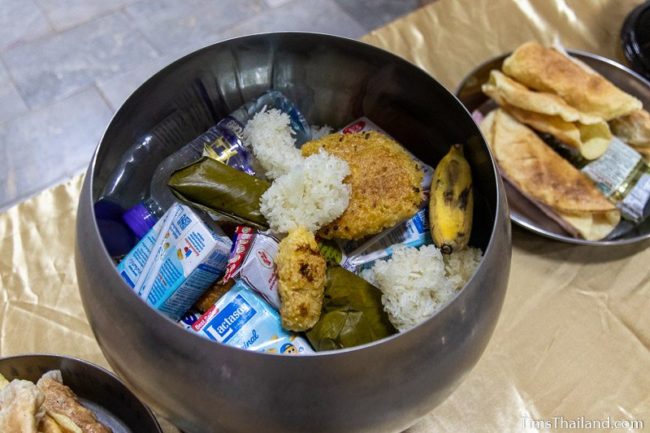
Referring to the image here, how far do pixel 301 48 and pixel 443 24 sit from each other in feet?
1.70

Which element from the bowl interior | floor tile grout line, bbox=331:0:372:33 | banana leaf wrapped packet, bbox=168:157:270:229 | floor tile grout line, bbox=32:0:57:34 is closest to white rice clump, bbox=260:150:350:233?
banana leaf wrapped packet, bbox=168:157:270:229

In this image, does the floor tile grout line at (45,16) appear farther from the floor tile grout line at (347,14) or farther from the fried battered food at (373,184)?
the fried battered food at (373,184)

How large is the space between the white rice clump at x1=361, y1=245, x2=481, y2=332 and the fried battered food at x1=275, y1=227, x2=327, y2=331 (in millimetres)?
62

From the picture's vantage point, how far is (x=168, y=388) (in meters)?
0.41

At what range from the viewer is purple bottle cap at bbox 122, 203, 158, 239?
53cm

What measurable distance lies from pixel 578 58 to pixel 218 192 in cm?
68

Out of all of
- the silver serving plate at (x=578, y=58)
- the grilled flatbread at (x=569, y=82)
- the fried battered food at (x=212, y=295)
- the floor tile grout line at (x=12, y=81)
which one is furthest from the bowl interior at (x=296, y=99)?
the floor tile grout line at (x=12, y=81)

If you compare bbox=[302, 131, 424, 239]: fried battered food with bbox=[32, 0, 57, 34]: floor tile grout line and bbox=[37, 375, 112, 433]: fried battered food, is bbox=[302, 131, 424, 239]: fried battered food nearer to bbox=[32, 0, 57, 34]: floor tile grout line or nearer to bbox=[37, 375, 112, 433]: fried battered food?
bbox=[37, 375, 112, 433]: fried battered food

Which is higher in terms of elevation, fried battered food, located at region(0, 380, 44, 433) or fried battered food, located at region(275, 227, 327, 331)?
fried battered food, located at region(275, 227, 327, 331)

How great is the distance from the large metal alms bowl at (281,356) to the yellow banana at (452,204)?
2 cm

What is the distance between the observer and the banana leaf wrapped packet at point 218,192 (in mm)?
510

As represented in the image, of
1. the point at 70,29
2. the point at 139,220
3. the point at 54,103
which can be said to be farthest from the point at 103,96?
the point at 139,220

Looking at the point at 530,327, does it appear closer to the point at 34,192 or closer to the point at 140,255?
the point at 140,255

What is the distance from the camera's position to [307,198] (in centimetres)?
49
